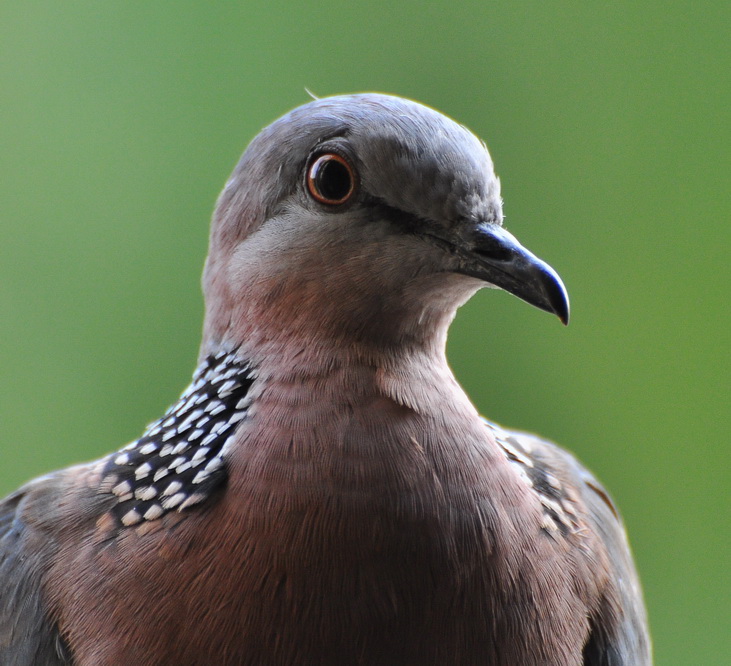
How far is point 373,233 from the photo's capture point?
157cm

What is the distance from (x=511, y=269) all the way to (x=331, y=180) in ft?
1.14

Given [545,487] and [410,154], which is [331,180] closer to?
[410,154]

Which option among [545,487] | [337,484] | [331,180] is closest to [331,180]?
[331,180]

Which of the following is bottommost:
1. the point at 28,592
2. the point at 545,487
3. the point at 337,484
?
the point at 28,592

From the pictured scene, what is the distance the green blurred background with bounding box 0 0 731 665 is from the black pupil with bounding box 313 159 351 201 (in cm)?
194

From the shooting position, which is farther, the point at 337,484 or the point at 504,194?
the point at 504,194

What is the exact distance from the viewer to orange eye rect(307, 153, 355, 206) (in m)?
1.58

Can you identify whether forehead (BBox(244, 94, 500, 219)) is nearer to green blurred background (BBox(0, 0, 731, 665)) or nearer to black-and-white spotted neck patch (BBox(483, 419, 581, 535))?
black-and-white spotted neck patch (BBox(483, 419, 581, 535))

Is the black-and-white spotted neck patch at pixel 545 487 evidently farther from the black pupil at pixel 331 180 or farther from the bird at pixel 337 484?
the black pupil at pixel 331 180

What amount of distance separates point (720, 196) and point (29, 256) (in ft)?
8.79

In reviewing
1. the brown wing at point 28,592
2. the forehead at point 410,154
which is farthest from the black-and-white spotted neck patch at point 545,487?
the brown wing at point 28,592

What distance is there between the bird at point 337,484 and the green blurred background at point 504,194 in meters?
1.85

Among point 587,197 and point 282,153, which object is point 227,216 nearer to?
point 282,153

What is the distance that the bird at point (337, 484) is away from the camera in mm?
1432
